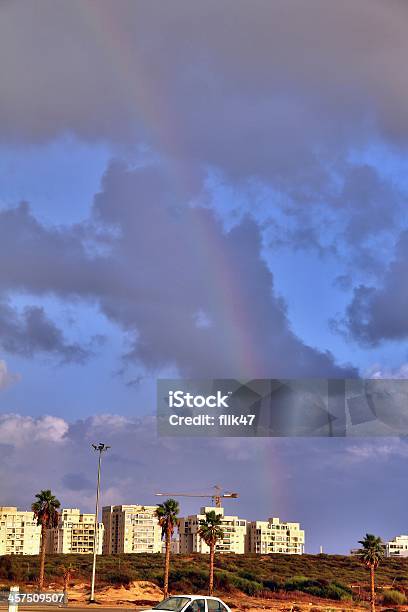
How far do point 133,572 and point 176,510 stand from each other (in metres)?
17.4

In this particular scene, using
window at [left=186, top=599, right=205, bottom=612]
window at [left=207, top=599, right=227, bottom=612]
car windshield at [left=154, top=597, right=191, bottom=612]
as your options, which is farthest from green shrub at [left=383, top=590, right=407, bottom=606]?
car windshield at [left=154, top=597, right=191, bottom=612]

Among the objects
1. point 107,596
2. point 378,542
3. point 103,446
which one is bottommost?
point 107,596

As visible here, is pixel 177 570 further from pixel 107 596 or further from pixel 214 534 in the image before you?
pixel 107 596

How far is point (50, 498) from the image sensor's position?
338ft

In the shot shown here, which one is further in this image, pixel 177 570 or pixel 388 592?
pixel 177 570

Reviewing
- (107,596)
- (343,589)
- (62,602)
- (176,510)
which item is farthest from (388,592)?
(62,602)

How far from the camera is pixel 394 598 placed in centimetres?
10094

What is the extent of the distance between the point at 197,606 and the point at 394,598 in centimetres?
7481

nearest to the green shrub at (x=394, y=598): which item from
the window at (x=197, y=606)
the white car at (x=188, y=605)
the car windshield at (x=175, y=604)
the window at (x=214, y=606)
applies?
the window at (x=214, y=606)

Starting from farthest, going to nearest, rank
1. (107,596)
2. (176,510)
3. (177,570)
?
(177,570)
(176,510)
(107,596)

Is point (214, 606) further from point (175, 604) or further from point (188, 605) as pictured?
point (175, 604)

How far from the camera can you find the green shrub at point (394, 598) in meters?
99.8

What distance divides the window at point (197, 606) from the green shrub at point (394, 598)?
7230cm

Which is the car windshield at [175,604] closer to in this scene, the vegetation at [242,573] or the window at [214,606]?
the window at [214,606]
